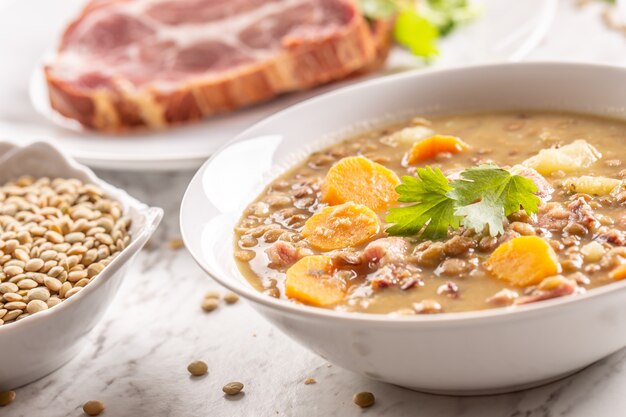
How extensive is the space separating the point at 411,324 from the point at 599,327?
0.51 m

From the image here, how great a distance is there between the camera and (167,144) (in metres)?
4.98

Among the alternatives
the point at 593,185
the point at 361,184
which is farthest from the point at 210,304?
the point at 593,185

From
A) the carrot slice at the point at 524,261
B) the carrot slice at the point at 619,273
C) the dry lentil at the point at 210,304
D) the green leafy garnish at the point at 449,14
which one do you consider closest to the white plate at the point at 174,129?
the green leafy garnish at the point at 449,14

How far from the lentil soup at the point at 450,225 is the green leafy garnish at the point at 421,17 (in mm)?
1825

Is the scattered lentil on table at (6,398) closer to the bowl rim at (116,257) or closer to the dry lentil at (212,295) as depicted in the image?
the bowl rim at (116,257)

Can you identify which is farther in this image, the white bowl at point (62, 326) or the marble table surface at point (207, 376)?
the white bowl at point (62, 326)

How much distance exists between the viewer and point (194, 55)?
18.0ft

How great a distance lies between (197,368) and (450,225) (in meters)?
1.00

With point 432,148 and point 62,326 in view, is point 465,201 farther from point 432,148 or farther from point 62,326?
point 62,326

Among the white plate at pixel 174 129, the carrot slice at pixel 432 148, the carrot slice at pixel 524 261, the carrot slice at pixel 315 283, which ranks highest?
the carrot slice at pixel 524 261

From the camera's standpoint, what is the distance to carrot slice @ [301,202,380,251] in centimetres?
299

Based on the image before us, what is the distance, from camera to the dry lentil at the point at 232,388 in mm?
3049

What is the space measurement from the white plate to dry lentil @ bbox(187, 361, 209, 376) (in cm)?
132

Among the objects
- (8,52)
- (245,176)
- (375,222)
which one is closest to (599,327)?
(375,222)
